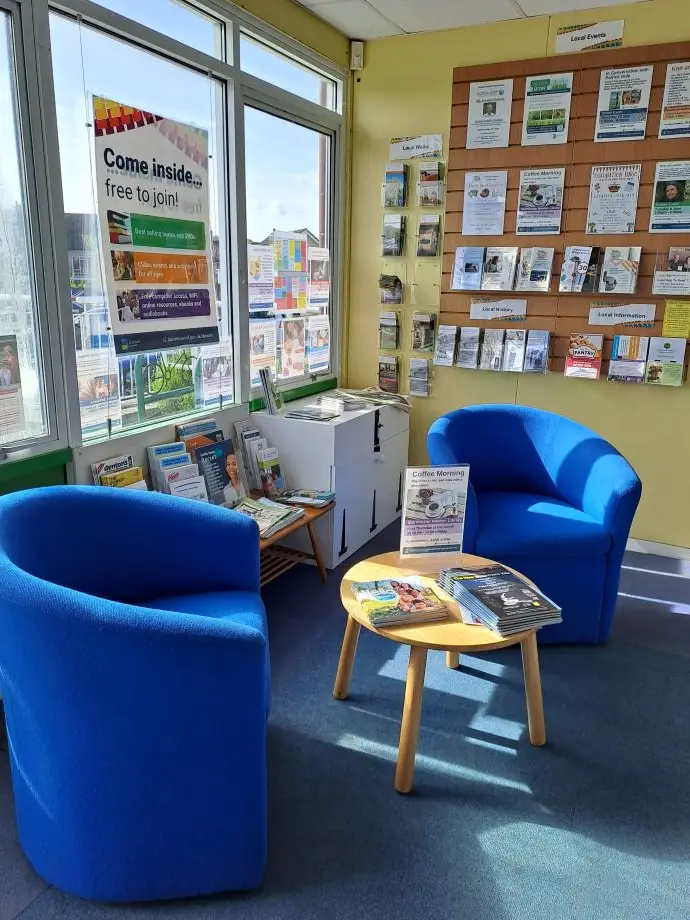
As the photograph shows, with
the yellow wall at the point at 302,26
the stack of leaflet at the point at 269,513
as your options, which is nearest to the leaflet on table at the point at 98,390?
the stack of leaflet at the point at 269,513

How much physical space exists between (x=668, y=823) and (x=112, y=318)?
257 cm

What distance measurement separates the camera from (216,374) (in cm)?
352

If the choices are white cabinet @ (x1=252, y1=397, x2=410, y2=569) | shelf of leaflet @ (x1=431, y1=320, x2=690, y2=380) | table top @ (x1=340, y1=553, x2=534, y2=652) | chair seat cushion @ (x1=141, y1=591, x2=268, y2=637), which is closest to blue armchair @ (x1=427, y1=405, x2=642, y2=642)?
table top @ (x1=340, y1=553, x2=534, y2=652)

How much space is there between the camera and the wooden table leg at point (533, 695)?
2.29 metres

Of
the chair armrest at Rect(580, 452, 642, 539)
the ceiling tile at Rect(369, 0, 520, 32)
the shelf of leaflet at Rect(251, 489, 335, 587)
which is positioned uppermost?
the ceiling tile at Rect(369, 0, 520, 32)

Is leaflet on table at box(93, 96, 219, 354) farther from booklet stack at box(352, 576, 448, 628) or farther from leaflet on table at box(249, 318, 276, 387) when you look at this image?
booklet stack at box(352, 576, 448, 628)

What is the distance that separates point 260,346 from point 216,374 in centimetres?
40

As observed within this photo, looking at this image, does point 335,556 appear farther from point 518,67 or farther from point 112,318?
point 518,67

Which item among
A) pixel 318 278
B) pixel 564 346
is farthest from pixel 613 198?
pixel 318 278

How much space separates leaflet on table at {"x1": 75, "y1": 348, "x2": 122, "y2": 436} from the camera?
2.76 metres

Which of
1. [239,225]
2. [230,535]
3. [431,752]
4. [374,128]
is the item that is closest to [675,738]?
[431,752]

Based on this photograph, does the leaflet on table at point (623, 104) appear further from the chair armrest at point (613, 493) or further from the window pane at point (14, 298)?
the window pane at point (14, 298)

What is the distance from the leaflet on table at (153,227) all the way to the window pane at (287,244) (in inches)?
17.9

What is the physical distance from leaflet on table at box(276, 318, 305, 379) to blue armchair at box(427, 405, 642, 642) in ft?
3.87
